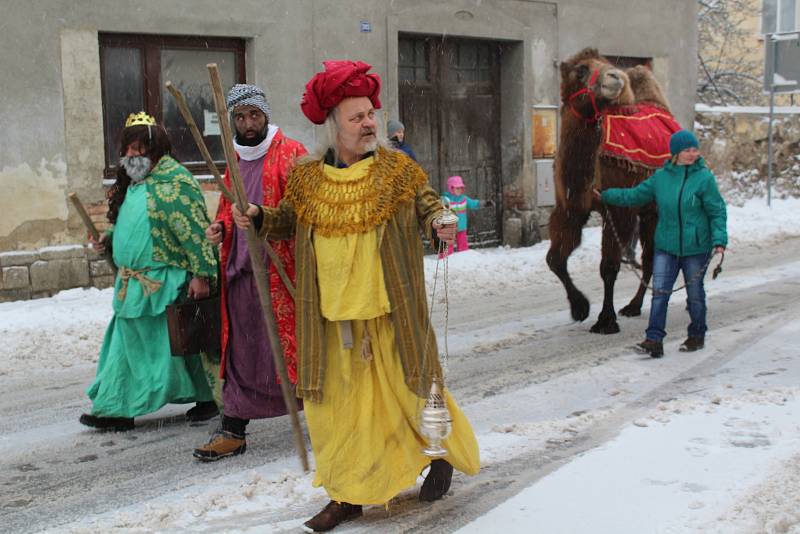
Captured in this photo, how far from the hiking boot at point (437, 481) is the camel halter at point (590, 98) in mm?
4459

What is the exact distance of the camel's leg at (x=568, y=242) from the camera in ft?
26.7

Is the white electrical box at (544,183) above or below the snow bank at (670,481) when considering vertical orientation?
above

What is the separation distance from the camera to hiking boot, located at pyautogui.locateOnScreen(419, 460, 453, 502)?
13.5ft

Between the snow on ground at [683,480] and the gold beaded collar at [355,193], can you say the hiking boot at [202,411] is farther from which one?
the snow on ground at [683,480]

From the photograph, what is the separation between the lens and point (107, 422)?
553cm

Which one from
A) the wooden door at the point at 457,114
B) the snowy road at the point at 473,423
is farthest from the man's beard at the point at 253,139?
the wooden door at the point at 457,114

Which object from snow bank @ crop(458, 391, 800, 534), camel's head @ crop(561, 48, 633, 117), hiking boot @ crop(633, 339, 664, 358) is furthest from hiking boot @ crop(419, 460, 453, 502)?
camel's head @ crop(561, 48, 633, 117)

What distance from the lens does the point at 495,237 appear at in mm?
14594

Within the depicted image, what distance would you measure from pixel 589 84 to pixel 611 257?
4.51 ft

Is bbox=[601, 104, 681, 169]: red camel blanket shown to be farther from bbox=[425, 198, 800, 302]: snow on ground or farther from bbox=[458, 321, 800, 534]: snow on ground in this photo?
bbox=[458, 321, 800, 534]: snow on ground

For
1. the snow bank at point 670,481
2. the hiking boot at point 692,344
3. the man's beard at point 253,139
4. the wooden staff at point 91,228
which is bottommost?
the snow bank at point 670,481

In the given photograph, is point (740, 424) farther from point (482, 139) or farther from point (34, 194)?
point (482, 139)

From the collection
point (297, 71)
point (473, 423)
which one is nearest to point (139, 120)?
point (473, 423)

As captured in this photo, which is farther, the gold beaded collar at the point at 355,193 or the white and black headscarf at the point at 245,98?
the white and black headscarf at the point at 245,98
